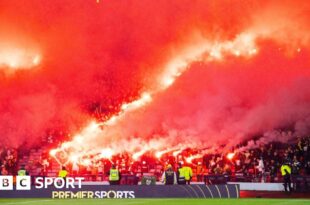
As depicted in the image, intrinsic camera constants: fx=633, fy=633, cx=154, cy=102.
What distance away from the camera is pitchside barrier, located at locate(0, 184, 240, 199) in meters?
34.9

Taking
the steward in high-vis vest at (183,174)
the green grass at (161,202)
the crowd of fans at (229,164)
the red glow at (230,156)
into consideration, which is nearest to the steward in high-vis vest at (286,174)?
the crowd of fans at (229,164)

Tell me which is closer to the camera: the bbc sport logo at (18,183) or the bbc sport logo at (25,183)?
the bbc sport logo at (25,183)

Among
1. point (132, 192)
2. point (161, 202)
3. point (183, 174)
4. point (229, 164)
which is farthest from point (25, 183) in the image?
point (229, 164)

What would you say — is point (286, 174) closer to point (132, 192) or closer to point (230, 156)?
point (230, 156)

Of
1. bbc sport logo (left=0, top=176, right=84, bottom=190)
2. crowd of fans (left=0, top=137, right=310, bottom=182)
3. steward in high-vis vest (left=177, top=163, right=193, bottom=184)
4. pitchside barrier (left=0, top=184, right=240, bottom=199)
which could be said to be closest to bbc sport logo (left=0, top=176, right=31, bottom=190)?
bbc sport logo (left=0, top=176, right=84, bottom=190)

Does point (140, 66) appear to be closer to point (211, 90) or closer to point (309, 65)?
point (211, 90)

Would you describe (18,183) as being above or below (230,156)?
below

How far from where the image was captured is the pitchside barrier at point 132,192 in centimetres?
3491

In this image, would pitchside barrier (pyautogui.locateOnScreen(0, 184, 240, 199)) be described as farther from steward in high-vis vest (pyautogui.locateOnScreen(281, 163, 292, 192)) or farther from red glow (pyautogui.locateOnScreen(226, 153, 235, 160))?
red glow (pyautogui.locateOnScreen(226, 153, 235, 160))

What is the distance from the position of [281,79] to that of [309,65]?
2.76m

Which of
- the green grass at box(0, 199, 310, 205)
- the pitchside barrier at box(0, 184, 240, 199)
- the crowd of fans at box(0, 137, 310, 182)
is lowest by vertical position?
the green grass at box(0, 199, 310, 205)

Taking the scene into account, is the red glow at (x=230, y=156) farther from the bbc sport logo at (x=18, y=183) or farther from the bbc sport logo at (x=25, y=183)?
the bbc sport logo at (x=18, y=183)

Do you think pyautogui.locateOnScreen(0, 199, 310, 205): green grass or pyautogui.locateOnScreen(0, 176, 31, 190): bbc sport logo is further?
pyautogui.locateOnScreen(0, 176, 31, 190): bbc sport logo

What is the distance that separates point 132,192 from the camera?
117ft
